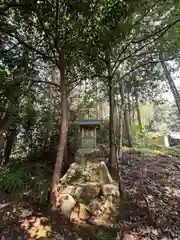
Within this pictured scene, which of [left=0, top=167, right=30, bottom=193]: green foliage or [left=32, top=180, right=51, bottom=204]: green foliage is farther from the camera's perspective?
[left=0, top=167, right=30, bottom=193]: green foliage

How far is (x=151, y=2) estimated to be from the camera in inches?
136

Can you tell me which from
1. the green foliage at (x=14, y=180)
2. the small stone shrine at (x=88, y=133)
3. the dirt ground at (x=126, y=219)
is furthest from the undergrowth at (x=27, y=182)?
the small stone shrine at (x=88, y=133)

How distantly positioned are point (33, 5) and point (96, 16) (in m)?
1.29

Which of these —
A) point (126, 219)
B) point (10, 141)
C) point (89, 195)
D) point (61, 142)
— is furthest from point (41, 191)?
point (10, 141)

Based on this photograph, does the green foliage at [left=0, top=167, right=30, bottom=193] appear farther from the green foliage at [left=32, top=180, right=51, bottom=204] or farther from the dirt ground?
the green foliage at [left=32, top=180, right=51, bottom=204]

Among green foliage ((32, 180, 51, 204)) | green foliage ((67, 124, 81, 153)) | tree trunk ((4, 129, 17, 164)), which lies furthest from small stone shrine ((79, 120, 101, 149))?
tree trunk ((4, 129, 17, 164))

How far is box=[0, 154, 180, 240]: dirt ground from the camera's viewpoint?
2.75 metres

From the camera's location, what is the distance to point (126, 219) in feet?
10.3

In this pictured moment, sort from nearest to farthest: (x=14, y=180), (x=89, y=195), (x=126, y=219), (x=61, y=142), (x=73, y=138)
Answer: (x=126, y=219)
(x=89, y=195)
(x=61, y=142)
(x=14, y=180)
(x=73, y=138)

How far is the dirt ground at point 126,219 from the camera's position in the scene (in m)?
2.75


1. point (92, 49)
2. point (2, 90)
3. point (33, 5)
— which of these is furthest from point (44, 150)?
point (33, 5)

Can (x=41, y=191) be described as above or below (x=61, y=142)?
below

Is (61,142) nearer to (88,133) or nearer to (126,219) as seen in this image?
(88,133)

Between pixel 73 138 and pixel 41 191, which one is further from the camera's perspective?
pixel 73 138
